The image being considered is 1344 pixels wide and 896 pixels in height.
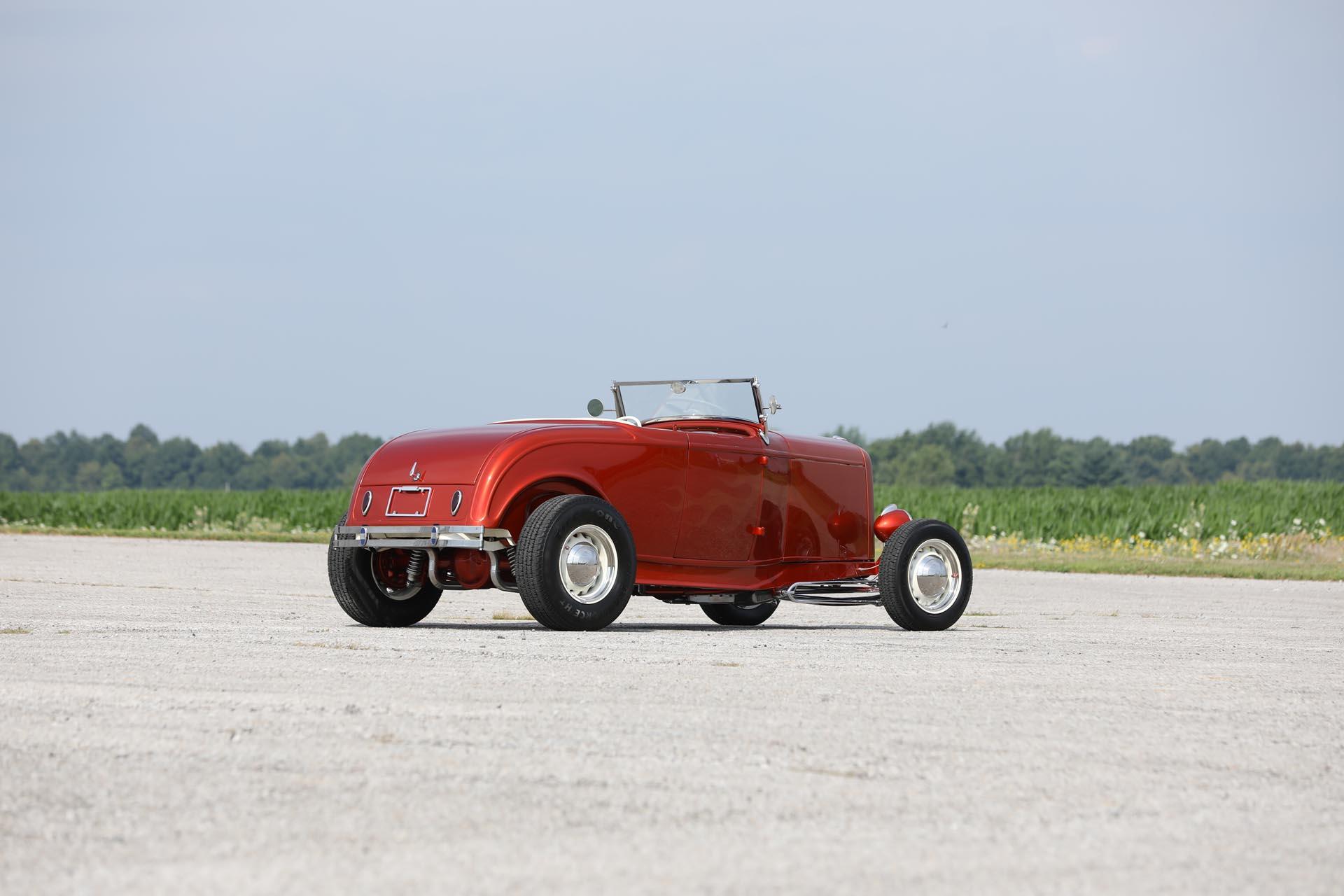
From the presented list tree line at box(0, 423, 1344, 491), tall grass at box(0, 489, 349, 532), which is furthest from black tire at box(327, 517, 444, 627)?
tree line at box(0, 423, 1344, 491)

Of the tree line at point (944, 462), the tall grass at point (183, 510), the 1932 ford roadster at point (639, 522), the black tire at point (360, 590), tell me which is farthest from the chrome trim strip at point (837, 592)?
the tree line at point (944, 462)

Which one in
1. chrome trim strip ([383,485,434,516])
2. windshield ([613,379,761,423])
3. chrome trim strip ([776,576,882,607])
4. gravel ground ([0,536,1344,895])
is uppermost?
windshield ([613,379,761,423])

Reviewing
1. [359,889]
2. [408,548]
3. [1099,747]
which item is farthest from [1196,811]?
[408,548]

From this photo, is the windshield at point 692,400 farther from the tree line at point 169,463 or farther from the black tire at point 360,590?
the tree line at point 169,463

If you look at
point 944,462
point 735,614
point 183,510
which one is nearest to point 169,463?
point 944,462

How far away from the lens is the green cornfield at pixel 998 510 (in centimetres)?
3162

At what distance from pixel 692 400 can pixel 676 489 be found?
4.66 feet

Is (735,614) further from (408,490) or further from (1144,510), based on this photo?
(1144,510)

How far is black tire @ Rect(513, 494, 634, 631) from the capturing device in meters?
9.43

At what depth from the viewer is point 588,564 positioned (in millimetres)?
9758

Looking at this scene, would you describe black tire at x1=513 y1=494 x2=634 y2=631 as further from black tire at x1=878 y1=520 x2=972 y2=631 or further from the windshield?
black tire at x1=878 y1=520 x2=972 y2=631

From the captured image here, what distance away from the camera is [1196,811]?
457cm

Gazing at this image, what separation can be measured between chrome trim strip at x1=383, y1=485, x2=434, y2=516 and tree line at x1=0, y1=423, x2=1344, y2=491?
82377 millimetres

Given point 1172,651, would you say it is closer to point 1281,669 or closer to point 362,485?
point 1281,669
